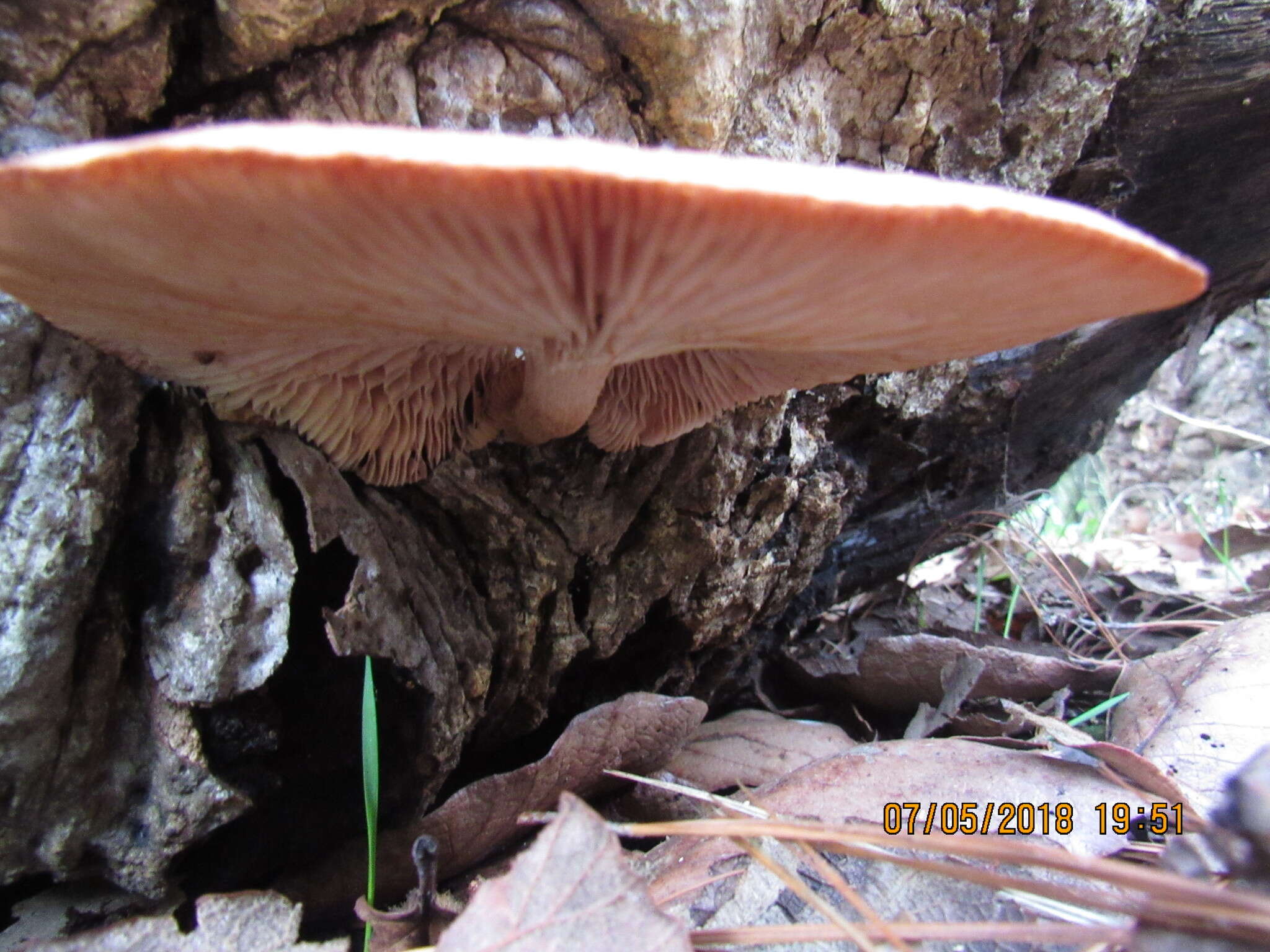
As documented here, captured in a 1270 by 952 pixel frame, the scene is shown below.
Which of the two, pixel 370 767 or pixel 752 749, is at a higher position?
pixel 370 767

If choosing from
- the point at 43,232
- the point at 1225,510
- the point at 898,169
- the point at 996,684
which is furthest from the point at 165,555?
the point at 1225,510

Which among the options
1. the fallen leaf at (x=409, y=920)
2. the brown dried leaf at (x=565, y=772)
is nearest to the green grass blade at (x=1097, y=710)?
the brown dried leaf at (x=565, y=772)

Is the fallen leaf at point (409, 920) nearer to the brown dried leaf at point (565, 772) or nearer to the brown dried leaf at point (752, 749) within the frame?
the brown dried leaf at point (565, 772)

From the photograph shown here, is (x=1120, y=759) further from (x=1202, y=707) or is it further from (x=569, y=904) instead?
(x=569, y=904)

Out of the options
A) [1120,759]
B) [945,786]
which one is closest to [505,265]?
[945,786]
